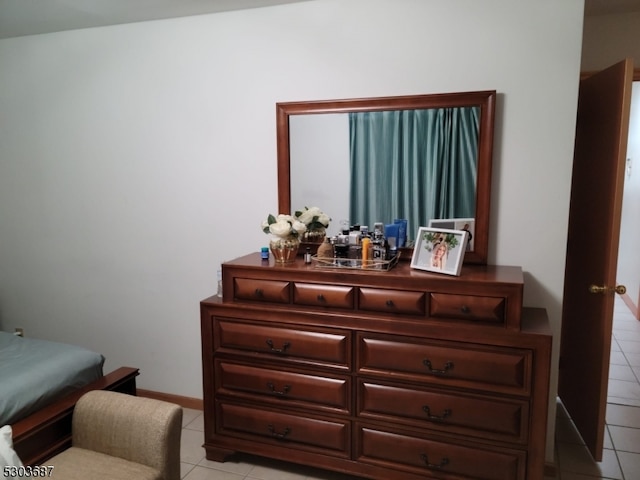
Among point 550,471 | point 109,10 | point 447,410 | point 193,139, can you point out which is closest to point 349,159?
point 193,139

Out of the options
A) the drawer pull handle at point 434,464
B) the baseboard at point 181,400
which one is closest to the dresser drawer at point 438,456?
the drawer pull handle at point 434,464

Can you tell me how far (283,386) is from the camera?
7.32 feet

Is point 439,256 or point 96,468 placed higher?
point 439,256

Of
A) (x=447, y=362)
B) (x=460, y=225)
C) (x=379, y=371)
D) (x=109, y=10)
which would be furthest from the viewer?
(x=109, y=10)

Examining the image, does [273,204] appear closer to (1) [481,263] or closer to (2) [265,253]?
(2) [265,253]

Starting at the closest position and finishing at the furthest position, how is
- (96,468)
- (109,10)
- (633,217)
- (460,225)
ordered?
(96,468)
(460,225)
(109,10)
(633,217)

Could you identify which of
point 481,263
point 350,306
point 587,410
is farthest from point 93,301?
point 587,410

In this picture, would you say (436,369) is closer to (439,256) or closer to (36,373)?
(439,256)

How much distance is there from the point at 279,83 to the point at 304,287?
1.18 m

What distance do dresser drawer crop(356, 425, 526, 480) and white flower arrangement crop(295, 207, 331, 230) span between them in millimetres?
1019

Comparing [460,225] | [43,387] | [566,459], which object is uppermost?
[460,225]

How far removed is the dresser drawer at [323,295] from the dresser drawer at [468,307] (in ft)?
1.24

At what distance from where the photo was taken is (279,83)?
2.57 m

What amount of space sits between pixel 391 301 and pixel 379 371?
0.32 m
